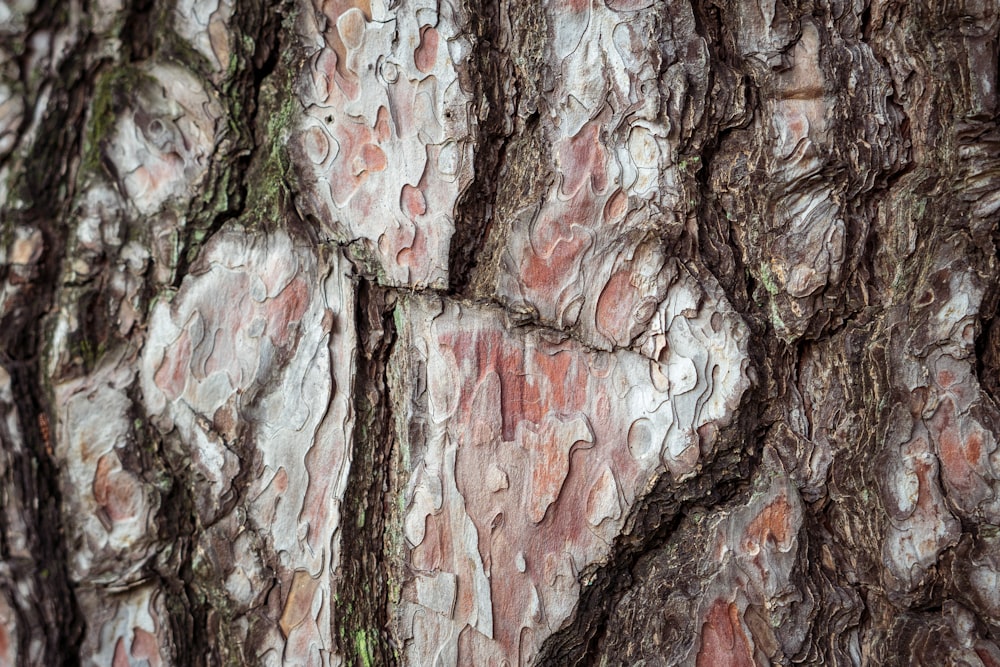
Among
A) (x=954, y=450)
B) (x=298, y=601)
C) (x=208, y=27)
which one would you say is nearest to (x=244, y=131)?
(x=208, y=27)

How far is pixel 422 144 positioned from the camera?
0.68 meters

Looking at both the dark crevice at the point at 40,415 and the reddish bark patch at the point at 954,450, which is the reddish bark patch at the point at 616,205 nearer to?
the reddish bark patch at the point at 954,450

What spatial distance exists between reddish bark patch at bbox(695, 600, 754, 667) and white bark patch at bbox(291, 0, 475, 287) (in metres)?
0.43

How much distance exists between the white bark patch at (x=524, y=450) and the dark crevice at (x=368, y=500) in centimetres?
2

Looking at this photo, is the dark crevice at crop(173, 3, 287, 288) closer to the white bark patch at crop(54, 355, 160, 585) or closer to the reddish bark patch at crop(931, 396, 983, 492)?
the white bark patch at crop(54, 355, 160, 585)

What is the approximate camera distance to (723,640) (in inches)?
28.3

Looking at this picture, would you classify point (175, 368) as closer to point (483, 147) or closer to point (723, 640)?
point (483, 147)

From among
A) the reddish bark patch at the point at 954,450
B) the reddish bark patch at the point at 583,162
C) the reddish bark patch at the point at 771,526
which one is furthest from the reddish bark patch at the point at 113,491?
the reddish bark patch at the point at 954,450

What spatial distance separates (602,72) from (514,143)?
0.11m

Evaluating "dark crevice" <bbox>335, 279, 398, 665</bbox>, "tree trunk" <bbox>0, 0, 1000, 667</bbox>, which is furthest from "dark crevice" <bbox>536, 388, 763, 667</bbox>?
"dark crevice" <bbox>335, 279, 398, 665</bbox>

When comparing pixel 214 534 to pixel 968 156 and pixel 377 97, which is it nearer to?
pixel 377 97

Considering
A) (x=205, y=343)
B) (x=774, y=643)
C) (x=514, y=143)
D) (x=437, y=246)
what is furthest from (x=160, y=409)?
(x=774, y=643)

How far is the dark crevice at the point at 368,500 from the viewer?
2.25ft

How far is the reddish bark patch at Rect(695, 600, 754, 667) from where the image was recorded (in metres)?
0.72
